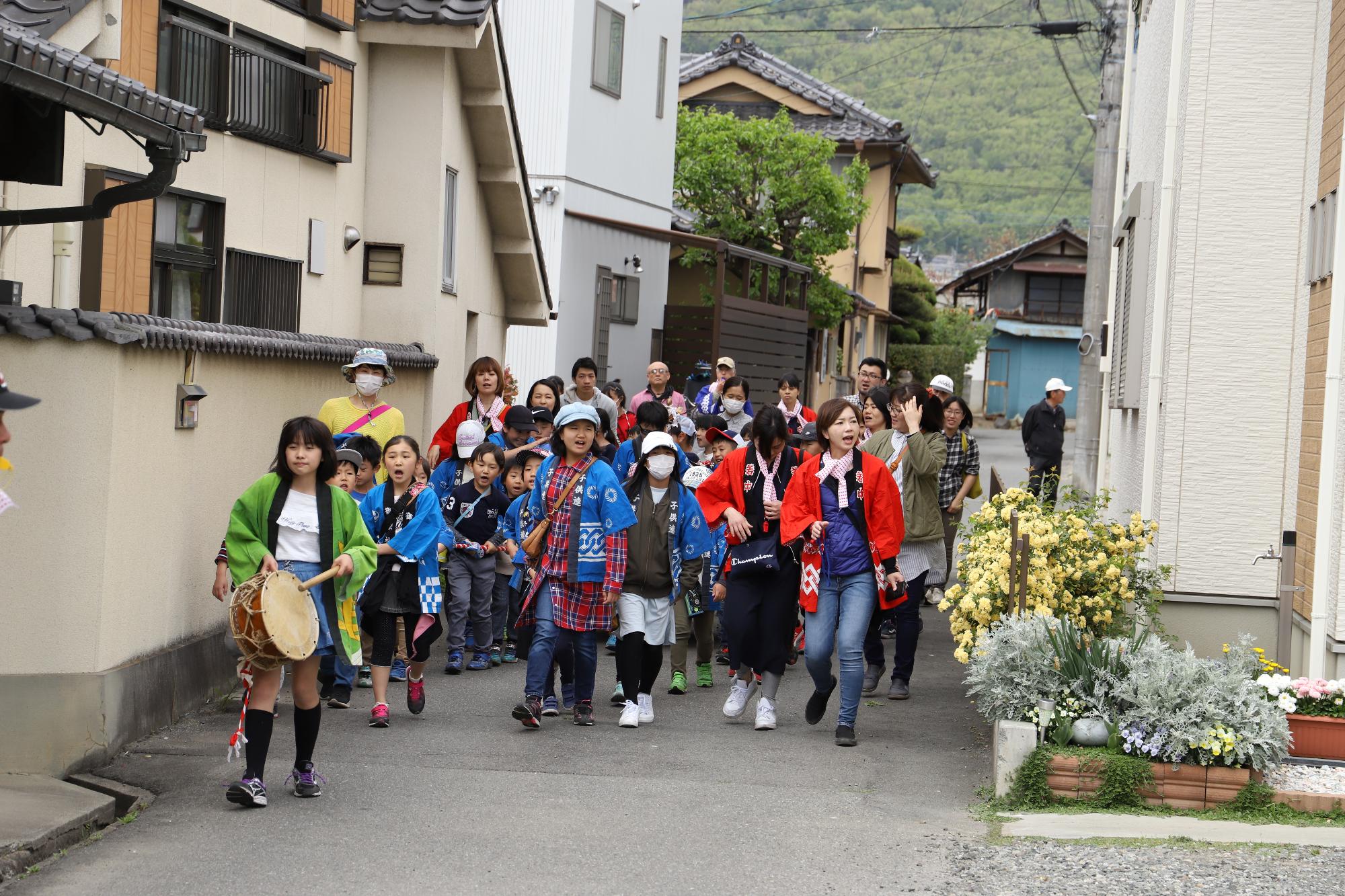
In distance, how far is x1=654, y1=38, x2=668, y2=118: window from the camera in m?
25.8

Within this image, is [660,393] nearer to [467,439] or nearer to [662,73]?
[467,439]

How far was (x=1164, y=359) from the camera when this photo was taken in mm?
10484

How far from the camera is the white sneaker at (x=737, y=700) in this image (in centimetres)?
943

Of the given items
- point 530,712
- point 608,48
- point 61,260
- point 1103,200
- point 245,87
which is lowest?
point 530,712

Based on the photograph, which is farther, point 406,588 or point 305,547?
point 406,588

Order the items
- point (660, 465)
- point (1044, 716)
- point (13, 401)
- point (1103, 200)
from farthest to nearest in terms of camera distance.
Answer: point (1103, 200) < point (660, 465) < point (1044, 716) < point (13, 401)

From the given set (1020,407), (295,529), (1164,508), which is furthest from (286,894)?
(1020,407)

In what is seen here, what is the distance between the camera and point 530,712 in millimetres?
8781

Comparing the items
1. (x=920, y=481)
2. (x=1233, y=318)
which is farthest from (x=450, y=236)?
(x=1233, y=318)

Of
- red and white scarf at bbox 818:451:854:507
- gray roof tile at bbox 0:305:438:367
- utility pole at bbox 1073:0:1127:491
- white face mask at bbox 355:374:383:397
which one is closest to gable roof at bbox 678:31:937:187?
utility pole at bbox 1073:0:1127:491

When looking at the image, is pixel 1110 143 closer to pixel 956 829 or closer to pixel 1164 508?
pixel 1164 508

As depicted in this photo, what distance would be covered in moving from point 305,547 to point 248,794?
124 cm

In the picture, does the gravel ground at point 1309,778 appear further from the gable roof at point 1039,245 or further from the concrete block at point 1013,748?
the gable roof at point 1039,245

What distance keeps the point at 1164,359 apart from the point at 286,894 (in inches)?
283
